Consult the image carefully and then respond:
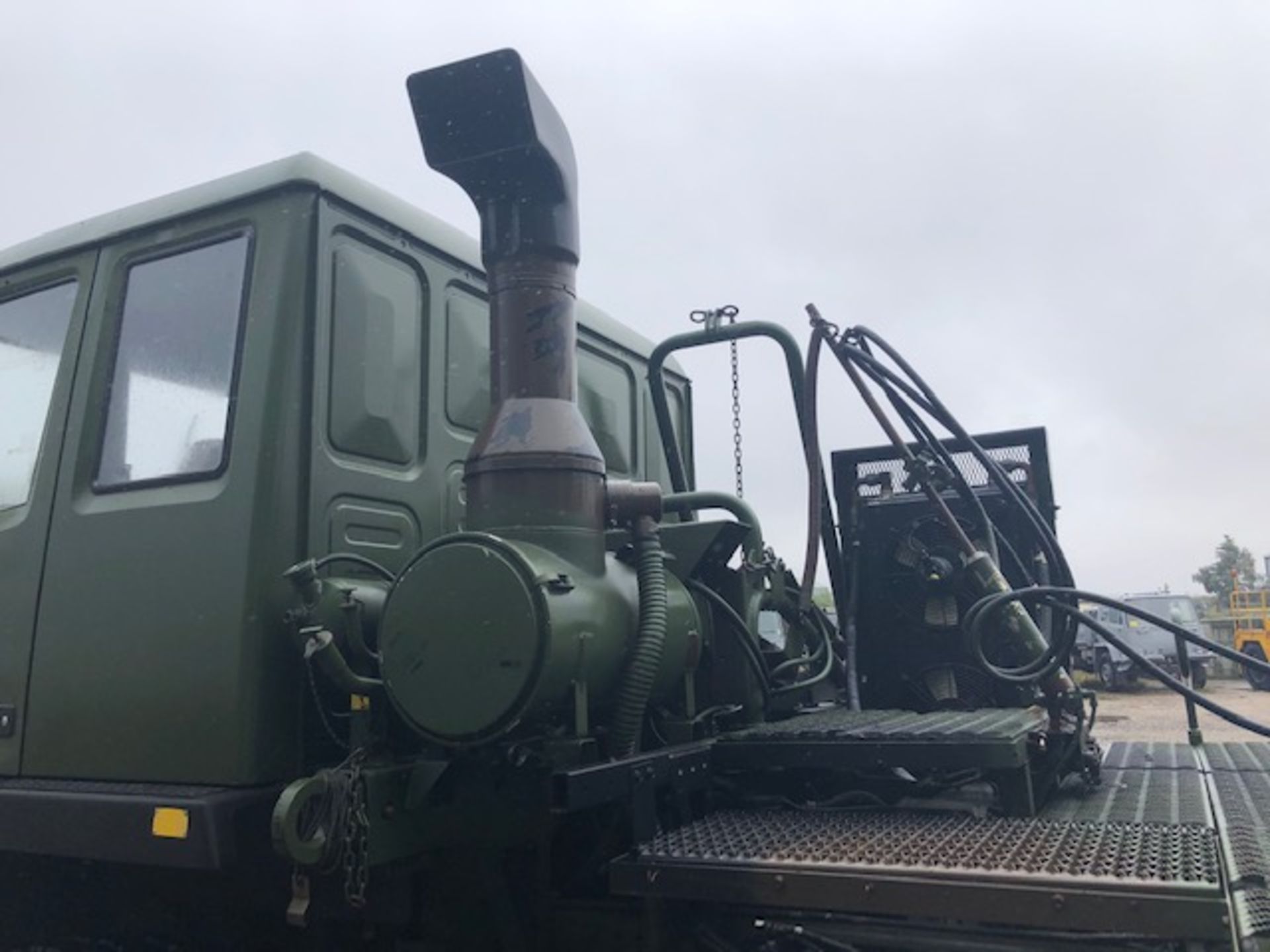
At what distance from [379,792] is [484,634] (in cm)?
46

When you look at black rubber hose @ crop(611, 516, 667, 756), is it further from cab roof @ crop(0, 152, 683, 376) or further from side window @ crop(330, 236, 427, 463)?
cab roof @ crop(0, 152, 683, 376)

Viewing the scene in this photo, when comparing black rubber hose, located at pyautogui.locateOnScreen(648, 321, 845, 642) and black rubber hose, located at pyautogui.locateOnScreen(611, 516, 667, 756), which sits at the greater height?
black rubber hose, located at pyautogui.locateOnScreen(648, 321, 845, 642)

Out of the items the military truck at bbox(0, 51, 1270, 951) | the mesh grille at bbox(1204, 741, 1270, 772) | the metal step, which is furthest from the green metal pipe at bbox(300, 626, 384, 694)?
the mesh grille at bbox(1204, 741, 1270, 772)

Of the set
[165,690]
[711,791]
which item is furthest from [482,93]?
[711,791]

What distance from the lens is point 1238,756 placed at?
3855mm

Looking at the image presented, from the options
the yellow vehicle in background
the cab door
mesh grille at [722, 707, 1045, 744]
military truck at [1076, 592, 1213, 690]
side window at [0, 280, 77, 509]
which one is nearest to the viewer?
mesh grille at [722, 707, 1045, 744]

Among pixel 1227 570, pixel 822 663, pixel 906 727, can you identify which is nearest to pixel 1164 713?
pixel 822 663

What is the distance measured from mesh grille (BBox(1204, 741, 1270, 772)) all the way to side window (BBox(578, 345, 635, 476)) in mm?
2502

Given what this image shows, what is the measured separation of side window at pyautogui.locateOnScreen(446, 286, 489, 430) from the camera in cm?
355

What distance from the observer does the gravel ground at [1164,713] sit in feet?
44.5

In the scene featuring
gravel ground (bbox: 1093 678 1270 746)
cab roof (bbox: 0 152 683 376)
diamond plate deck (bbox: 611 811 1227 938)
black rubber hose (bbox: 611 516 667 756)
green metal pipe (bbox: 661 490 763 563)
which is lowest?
gravel ground (bbox: 1093 678 1270 746)

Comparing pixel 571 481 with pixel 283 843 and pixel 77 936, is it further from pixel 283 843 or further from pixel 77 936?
pixel 77 936

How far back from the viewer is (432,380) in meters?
3.44

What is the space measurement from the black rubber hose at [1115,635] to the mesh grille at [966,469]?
1166 mm
